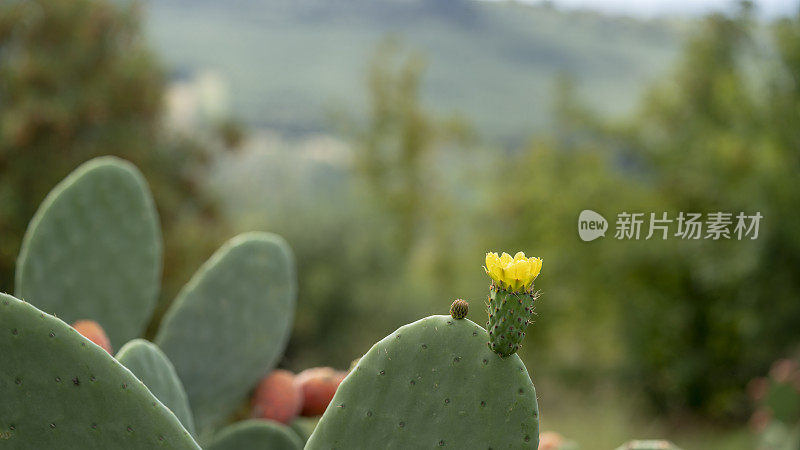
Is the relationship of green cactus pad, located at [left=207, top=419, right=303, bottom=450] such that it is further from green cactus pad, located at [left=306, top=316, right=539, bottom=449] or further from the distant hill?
the distant hill

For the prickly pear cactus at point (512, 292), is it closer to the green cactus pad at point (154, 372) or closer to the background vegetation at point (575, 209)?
the green cactus pad at point (154, 372)

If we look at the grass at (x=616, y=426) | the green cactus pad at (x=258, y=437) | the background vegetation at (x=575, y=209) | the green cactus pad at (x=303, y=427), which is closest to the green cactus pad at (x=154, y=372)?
the green cactus pad at (x=258, y=437)

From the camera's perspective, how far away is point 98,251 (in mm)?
871

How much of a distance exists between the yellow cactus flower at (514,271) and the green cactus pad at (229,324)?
43 centimetres

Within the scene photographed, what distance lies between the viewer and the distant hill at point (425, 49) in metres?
22.8

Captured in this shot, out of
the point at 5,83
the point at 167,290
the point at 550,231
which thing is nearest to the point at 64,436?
the point at 167,290

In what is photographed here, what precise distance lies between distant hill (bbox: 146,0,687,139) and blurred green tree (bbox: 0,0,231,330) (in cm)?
1348

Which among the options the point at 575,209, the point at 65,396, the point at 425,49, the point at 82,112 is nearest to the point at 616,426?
the point at 575,209

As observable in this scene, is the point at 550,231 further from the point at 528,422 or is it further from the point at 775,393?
the point at 528,422

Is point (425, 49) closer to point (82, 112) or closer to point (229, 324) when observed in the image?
point (82, 112)

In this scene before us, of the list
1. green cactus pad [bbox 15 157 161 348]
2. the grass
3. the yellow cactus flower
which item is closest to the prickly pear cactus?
the yellow cactus flower

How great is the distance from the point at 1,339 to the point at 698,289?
261 inches

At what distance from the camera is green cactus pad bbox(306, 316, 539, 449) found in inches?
20.8

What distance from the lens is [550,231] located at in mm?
7535
